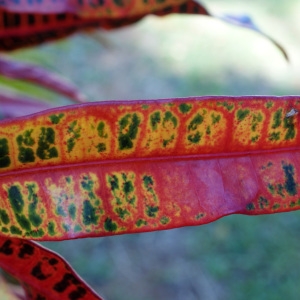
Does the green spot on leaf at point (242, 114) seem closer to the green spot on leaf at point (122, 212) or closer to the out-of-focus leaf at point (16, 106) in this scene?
the green spot on leaf at point (122, 212)

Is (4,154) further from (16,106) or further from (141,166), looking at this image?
(16,106)

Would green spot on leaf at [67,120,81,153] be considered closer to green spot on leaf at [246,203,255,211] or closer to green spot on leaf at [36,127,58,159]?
green spot on leaf at [36,127,58,159]

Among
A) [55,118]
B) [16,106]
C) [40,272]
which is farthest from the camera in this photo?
[16,106]

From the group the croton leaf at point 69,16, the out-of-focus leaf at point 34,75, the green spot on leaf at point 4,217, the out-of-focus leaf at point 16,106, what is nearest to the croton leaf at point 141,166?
the green spot on leaf at point 4,217

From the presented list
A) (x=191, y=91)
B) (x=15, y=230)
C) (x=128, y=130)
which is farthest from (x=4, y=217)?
(x=191, y=91)

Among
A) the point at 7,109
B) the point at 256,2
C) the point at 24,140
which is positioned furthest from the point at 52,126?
the point at 256,2

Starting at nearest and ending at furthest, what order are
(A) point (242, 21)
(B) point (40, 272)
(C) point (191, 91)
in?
(B) point (40, 272), (A) point (242, 21), (C) point (191, 91)

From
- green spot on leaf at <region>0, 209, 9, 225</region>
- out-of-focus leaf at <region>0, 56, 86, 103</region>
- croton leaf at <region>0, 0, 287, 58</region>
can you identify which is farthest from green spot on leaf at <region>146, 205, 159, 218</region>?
out-of-focus leaf at <region>0, 56, 86, 103</region>
